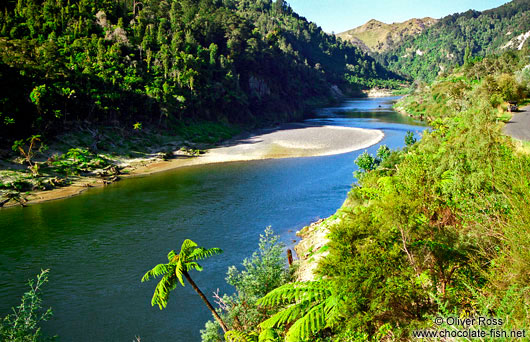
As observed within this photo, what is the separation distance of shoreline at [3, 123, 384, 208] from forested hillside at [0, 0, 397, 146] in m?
12.8

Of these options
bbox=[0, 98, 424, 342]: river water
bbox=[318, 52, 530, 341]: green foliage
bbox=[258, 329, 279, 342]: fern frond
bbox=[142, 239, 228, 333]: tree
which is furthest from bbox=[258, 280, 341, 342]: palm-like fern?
bbox=[0, 98, 424, 342]: river water

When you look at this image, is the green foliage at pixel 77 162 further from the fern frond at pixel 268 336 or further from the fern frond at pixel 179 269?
the fern frond at pixel 268 336

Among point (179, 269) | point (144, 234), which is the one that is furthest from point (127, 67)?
point (179, 269)

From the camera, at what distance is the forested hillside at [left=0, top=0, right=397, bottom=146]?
56.2 m

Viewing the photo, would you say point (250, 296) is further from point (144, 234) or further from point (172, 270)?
point (144, 234)

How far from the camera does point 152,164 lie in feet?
205

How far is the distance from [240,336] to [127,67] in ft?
250

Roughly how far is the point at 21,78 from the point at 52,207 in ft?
84.9

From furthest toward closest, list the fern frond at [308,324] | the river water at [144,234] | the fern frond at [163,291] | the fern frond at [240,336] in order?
the river water at [144,234] → the fern frond at [240,336] → the fern frond at [163,291] → the fern frond at [308,324]

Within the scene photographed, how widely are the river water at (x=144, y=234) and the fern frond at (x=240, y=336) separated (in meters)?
6.63

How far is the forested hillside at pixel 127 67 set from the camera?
56250 millimetres

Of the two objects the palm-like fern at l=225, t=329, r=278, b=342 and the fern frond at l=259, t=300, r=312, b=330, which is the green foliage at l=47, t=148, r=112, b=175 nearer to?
the palm-like fern at l=225, t=329, r=278, b=342

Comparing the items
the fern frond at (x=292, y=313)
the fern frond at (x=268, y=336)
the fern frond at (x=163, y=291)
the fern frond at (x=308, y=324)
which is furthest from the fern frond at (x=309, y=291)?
the fern frond at (x=163, y=291)

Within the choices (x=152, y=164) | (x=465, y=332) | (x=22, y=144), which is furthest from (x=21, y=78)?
(x=465, y=332)
